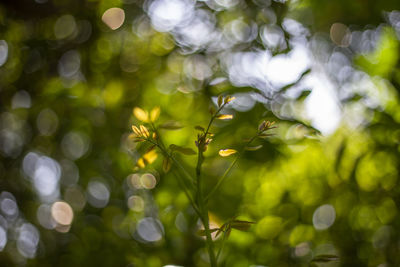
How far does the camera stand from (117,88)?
4.05 feet

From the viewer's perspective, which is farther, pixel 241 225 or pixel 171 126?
pixel 171 126

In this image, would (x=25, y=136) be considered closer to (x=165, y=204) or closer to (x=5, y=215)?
(x=5, y=215)

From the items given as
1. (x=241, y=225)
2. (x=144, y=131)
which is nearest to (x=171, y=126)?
(x=144, y=131)

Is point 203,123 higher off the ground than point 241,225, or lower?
lower

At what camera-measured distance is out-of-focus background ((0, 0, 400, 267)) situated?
935mm

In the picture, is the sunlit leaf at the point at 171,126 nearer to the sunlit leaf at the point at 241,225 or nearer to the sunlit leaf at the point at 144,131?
the sunlit leaf at the point at 144,131

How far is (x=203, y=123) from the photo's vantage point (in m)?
1.06

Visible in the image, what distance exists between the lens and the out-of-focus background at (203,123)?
935 millimetres

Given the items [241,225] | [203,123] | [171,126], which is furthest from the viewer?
[203,123]

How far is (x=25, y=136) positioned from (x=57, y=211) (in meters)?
0.34

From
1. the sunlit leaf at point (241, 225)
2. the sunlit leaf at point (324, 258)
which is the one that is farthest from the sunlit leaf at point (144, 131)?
the sunlit leaf at point (324, 258)

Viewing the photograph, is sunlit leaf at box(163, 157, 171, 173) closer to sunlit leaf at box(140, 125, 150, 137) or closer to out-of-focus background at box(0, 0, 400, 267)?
sunlit leaf at box(140, 125, 150, 137)

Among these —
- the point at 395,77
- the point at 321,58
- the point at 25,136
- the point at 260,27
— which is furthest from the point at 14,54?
the point at 395,77

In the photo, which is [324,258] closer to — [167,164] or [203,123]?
[167,164]
